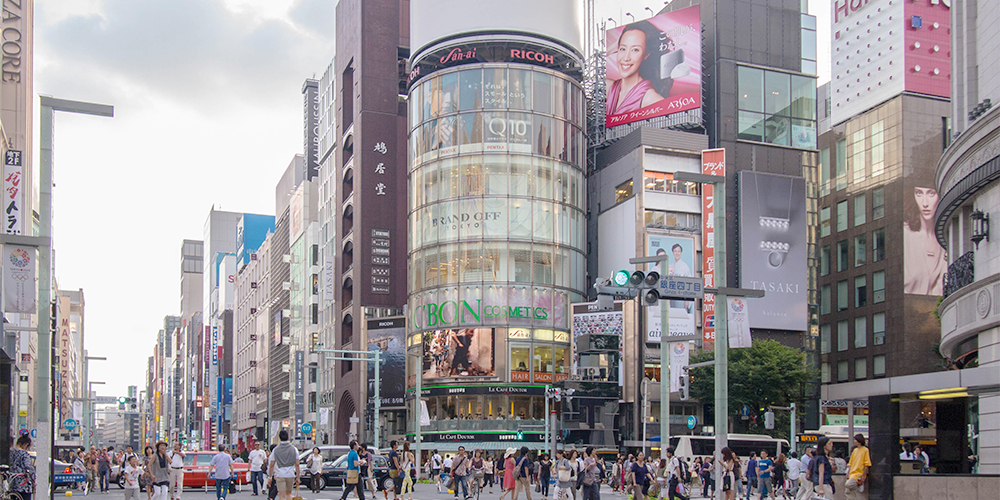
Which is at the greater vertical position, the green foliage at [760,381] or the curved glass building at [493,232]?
the curved glass building at [493,232]

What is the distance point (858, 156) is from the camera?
85250 mm

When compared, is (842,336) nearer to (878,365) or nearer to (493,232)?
(878,365)

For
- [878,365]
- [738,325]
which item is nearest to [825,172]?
[878,365]

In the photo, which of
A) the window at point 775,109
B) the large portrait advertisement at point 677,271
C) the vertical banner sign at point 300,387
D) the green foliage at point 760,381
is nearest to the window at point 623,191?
the large portrait advertisement at point 677,271

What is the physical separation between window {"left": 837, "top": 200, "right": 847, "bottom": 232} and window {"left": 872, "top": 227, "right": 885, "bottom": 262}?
4.13m

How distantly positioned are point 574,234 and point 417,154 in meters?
13.0

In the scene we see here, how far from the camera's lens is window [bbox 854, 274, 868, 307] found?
266 feet

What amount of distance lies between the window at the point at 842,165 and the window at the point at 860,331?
471 inches

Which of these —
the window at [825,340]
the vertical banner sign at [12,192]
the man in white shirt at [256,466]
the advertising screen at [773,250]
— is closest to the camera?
the vertical banner sign at [12,192]

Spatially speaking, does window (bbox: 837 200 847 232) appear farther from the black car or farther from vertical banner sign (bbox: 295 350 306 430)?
the black car

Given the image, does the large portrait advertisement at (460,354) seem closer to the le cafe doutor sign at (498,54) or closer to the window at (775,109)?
the le cafe doutor sign at (498,54)

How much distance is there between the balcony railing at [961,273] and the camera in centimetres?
2661

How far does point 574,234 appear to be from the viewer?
7600 cm

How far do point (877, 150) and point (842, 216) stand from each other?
628cm
